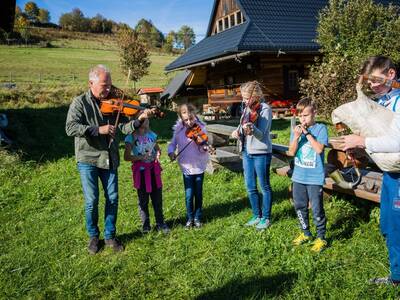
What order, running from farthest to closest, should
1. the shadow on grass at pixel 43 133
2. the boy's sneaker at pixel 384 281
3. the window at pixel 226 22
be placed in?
the window at pixel 226 22 < the shadow on grass at pixel 43 133 < the boy's sneaker at pixel 384 281

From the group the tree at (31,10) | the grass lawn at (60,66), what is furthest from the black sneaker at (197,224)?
the tree at (31,10)

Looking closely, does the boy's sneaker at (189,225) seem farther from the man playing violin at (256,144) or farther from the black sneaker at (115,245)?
the black sneaker at (115,245)

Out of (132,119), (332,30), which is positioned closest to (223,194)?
(132,119)

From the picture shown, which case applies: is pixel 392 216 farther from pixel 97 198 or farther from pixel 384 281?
pixel 97 198

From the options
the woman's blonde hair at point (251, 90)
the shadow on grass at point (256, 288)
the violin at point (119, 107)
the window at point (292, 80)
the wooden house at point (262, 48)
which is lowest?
the shadow on grass at point (256, 288)

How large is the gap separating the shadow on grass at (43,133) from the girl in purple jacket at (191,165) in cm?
578

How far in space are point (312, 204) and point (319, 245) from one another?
43cm

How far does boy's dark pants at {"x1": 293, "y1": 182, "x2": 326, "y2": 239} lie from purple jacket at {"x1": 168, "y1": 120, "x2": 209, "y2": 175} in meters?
1.32

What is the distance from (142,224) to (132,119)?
1372 mm

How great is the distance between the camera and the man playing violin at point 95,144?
12.5ft

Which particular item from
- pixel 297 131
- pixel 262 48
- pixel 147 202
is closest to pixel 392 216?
pixel 297 131

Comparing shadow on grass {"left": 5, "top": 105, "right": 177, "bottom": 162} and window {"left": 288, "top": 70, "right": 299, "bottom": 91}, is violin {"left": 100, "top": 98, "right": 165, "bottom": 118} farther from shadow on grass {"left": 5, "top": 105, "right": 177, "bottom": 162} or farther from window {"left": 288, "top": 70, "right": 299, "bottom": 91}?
window {"left": 288, "top": 70, "right": 299, "bottom": 91}

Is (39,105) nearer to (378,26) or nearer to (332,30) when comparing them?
(332,30)

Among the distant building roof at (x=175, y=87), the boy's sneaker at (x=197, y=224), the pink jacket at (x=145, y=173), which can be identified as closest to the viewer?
the pink jacket at (x=145, y=173)
